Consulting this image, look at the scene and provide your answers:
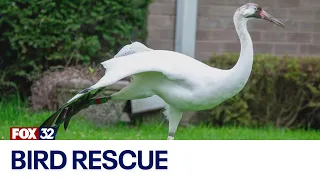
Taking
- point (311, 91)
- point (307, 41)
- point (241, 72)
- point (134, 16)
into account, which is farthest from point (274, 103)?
point (241, 72)

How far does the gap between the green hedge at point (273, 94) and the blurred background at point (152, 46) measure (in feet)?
0.04

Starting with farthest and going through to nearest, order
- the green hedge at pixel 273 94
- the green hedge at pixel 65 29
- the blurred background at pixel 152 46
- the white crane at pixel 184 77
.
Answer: the green hedge at pixel 273 94, the green hedge at pixel 65 29, the blurred background at pixel 152 46, the white crane at pixel 184 77

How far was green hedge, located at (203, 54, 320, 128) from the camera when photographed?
8.98m

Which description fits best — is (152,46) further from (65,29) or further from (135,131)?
(135,131)

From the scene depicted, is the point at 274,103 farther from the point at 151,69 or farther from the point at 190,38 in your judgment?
the point at 151,69

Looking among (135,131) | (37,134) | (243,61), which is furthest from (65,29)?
(243,61)

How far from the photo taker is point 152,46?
9531 millimetres

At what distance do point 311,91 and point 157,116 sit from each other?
184 cm

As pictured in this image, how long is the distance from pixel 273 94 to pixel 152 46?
1610 mm

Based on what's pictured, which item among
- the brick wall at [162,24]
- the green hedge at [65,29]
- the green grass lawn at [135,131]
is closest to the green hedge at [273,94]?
the green grass lawn at [135,131]

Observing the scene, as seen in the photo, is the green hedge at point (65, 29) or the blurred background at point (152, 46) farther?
the green hedge at point (65, 29)

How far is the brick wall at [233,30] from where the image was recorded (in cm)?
952

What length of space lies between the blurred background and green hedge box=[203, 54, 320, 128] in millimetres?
12

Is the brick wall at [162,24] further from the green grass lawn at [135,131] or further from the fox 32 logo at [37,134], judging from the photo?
the fox 32 logo at [37,134]
